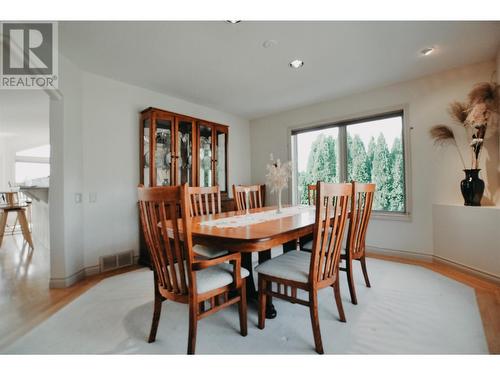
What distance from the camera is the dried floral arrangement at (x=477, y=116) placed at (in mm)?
2463

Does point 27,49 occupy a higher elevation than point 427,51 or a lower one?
lower

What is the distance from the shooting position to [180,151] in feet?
11.1

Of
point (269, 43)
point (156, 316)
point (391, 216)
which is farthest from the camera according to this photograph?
point (391, 216)

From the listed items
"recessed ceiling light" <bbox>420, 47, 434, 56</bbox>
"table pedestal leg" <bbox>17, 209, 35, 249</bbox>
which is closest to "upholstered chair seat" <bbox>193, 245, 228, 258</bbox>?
"recessed ceiling light" <bbox>420, 47, 434, 56</bbox>

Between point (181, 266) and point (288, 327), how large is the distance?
927 mm

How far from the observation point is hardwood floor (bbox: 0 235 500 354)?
1.68 metres

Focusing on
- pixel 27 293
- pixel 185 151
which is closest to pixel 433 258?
pixel 185 151

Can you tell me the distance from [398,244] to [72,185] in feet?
13.5

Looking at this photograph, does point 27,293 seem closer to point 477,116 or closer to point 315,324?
point 315,324

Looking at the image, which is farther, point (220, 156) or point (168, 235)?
point (220, 156)

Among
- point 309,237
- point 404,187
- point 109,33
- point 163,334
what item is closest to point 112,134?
point 109,33

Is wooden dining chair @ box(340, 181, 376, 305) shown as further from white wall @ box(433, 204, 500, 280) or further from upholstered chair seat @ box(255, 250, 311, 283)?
white wall @ box(433, 204, 500, 280)

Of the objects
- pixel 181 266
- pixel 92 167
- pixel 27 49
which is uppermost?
pixel 27 49
